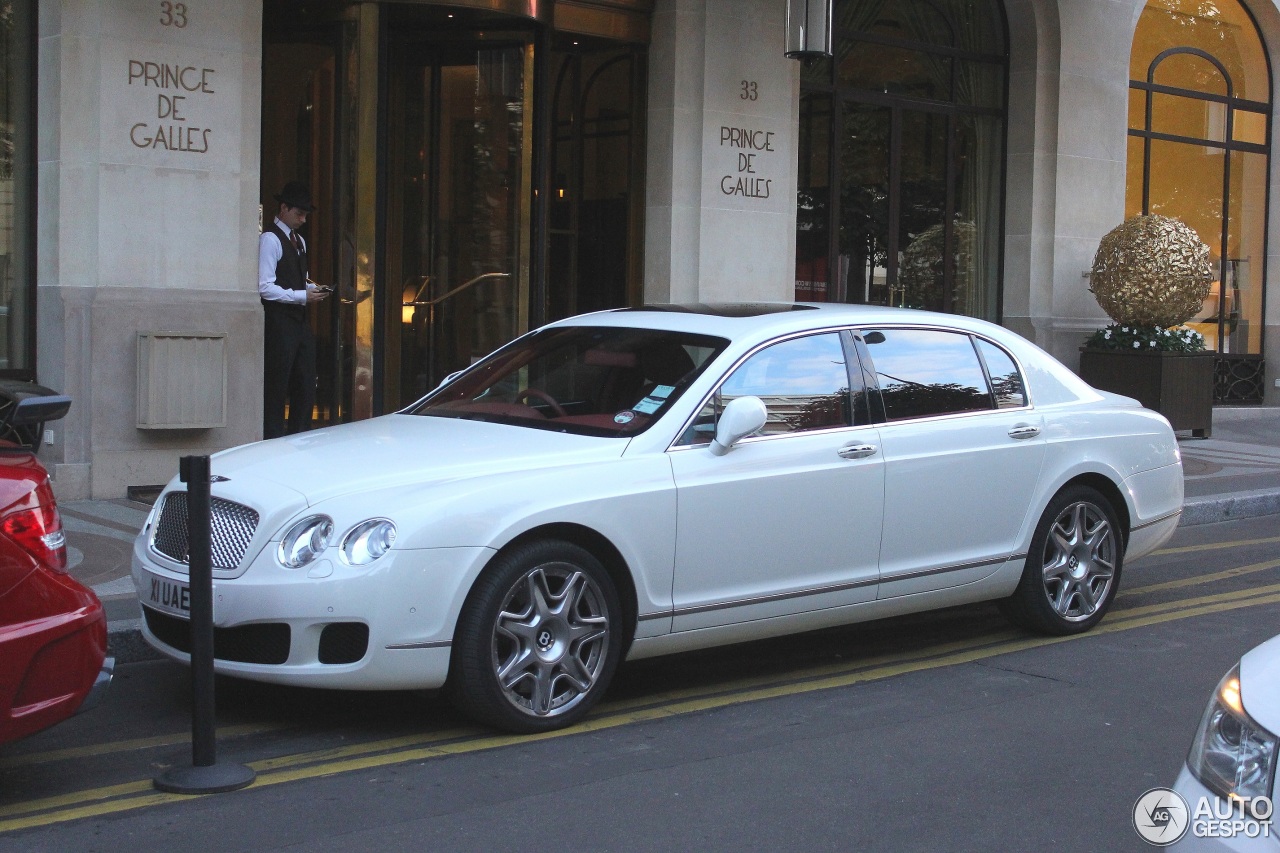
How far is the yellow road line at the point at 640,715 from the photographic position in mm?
4617

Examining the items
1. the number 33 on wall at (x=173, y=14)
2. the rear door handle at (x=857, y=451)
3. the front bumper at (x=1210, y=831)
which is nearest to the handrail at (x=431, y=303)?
the number 33 on wall at (x=173, y=14)

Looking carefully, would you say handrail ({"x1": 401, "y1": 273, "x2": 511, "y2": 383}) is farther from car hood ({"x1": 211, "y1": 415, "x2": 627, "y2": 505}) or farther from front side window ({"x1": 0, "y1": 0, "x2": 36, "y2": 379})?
car hood ({"x1": 211, "y1": 415, "x2": 627, "y2": 505})

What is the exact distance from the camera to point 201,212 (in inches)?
413

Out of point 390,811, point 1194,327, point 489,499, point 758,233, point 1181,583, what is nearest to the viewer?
point 390,811

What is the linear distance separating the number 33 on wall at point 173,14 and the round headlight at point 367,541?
6.48m

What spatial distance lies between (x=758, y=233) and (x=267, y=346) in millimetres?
5120

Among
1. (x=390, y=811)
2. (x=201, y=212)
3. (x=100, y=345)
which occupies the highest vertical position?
(x=201, y=212)

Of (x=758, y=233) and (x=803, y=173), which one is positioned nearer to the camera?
(x=758, y=233)

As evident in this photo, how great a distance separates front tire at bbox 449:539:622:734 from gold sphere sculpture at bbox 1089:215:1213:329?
1162 centimetres

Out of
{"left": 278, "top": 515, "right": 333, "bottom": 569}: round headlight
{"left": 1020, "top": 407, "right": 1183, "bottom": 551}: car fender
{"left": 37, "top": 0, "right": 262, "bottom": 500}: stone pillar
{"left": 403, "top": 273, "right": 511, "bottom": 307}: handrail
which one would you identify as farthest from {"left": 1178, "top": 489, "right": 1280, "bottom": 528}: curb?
{"left": 278, "top": 515, "right": 333, "bottom": 569}: round headlight

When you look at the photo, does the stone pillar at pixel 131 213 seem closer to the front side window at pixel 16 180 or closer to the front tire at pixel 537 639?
the front side window at pixel 16 180

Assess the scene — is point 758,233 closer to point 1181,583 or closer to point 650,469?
point 1181,583

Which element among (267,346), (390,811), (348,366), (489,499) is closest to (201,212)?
(267,346)

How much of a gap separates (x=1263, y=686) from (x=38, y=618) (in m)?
3.29
